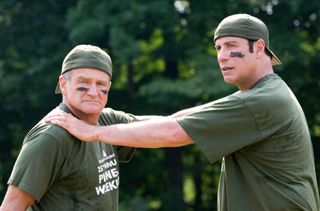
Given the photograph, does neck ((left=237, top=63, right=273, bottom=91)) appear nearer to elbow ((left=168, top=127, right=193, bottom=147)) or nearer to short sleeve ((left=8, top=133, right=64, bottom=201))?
elbow ((left=168, top=127, right=193, bottom=147))

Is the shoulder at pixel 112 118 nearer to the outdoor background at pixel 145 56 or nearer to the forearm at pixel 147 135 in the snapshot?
the forearm at pixel 147 135

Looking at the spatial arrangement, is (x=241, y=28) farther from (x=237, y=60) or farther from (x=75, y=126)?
(x=75, y=126)

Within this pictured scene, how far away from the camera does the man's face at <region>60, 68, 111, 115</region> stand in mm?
4441

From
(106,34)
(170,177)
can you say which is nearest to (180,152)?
(170,177)

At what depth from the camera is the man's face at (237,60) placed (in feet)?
14.3

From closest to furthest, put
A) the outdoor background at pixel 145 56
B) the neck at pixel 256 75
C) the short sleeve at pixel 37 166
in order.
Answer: the short sleeve at pixel 37 166 < the neck at pixel 256 75 < the outdoor background at pixel 145 56

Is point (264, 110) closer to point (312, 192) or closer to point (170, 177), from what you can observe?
point (312, 192)

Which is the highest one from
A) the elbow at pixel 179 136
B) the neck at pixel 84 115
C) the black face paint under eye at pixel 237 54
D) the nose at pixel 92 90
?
the black face paint under eye at pixel 237 54

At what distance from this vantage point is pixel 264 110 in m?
4.22

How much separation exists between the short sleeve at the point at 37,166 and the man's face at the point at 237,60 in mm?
1115

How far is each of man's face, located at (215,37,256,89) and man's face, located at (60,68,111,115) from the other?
77 cm

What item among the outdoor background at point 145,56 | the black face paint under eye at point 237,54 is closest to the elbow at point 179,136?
the black face paint under eye at point 237,54

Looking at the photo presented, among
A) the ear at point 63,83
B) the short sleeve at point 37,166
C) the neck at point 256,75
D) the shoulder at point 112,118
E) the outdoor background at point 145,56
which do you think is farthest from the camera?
the outdoor background at point 145,56

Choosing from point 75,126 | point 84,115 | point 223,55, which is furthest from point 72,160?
point 223,55
